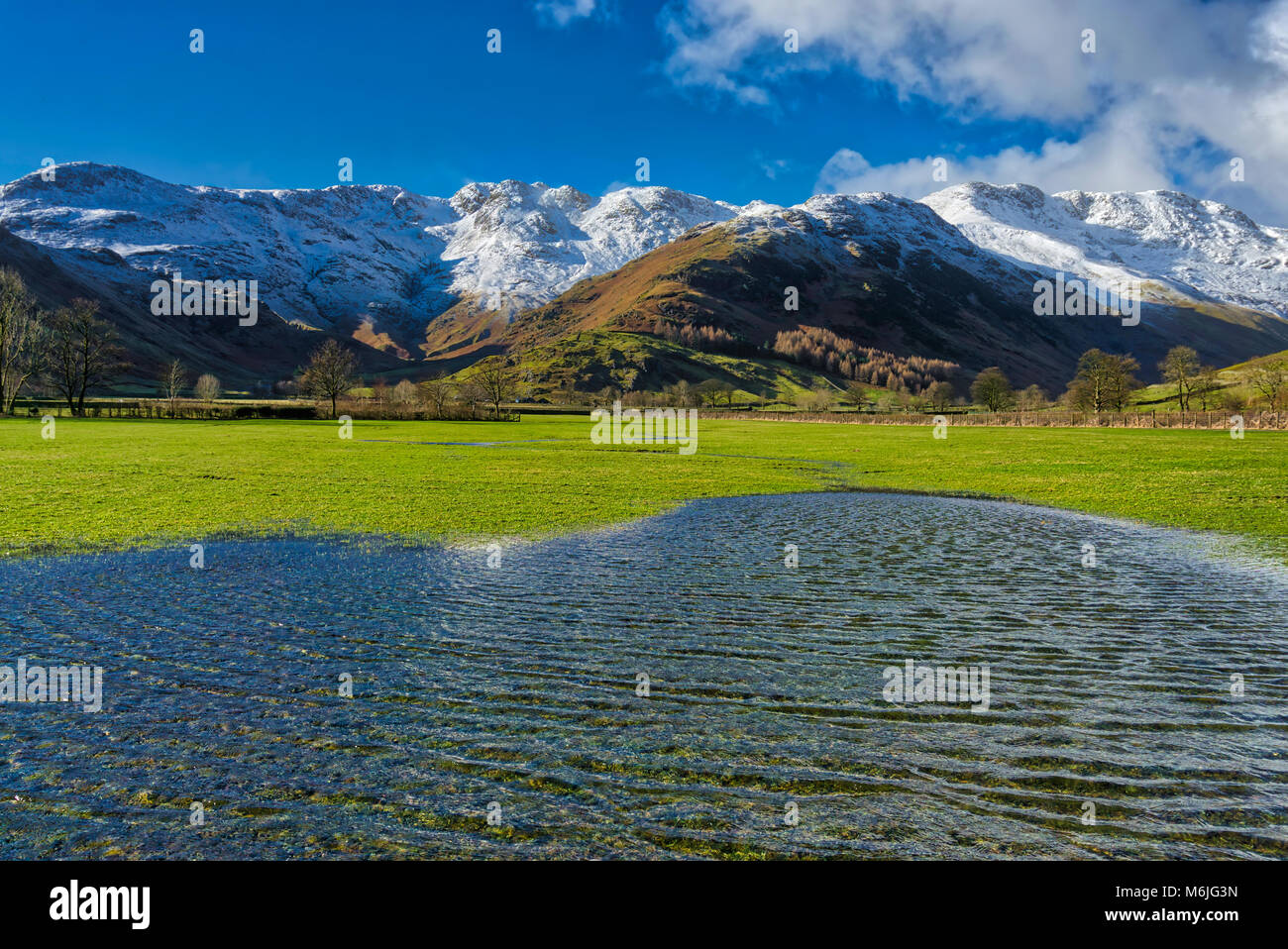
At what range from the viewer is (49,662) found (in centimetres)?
1164

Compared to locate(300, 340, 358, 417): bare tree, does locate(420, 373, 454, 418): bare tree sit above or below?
below

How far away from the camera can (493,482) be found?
129ft

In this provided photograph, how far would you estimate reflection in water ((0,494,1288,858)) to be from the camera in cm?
717

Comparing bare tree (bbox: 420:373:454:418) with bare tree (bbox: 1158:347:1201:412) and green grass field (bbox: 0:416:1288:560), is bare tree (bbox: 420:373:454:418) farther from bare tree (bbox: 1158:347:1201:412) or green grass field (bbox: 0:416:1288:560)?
bare tree (bbox: 1158:347:1201:412)

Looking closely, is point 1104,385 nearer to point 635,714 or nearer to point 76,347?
point 635,714

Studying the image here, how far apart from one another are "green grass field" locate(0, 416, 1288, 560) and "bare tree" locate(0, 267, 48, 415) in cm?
5640

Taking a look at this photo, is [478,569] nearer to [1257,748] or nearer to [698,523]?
[698,523]

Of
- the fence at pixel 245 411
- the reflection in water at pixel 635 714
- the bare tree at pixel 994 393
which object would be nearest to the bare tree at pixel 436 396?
the fence at pixel 245 411

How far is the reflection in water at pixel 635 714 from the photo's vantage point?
717 cm

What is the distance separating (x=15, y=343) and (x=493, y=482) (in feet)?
373

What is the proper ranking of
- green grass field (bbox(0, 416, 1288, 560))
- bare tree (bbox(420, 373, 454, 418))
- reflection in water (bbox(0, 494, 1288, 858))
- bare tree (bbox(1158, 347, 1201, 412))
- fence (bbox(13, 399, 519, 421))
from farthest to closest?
bare tree (bbox(1158, 347, 1201, 412)), bare tree (bbox(420, 373, 454, 418)), fence (bbox(13, 399, 519, 421)), green grass field (bbox(0, 416, 1288, 560)), reflection in water (bbox(0, 494, 1288, 858))

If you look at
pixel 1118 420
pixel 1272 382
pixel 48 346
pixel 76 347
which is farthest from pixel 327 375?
pixel 1272 382

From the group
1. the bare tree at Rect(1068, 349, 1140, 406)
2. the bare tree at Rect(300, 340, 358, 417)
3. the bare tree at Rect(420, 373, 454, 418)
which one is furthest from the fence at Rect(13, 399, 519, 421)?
the bare tree at Rect(1068, 349, 1140, 406)
